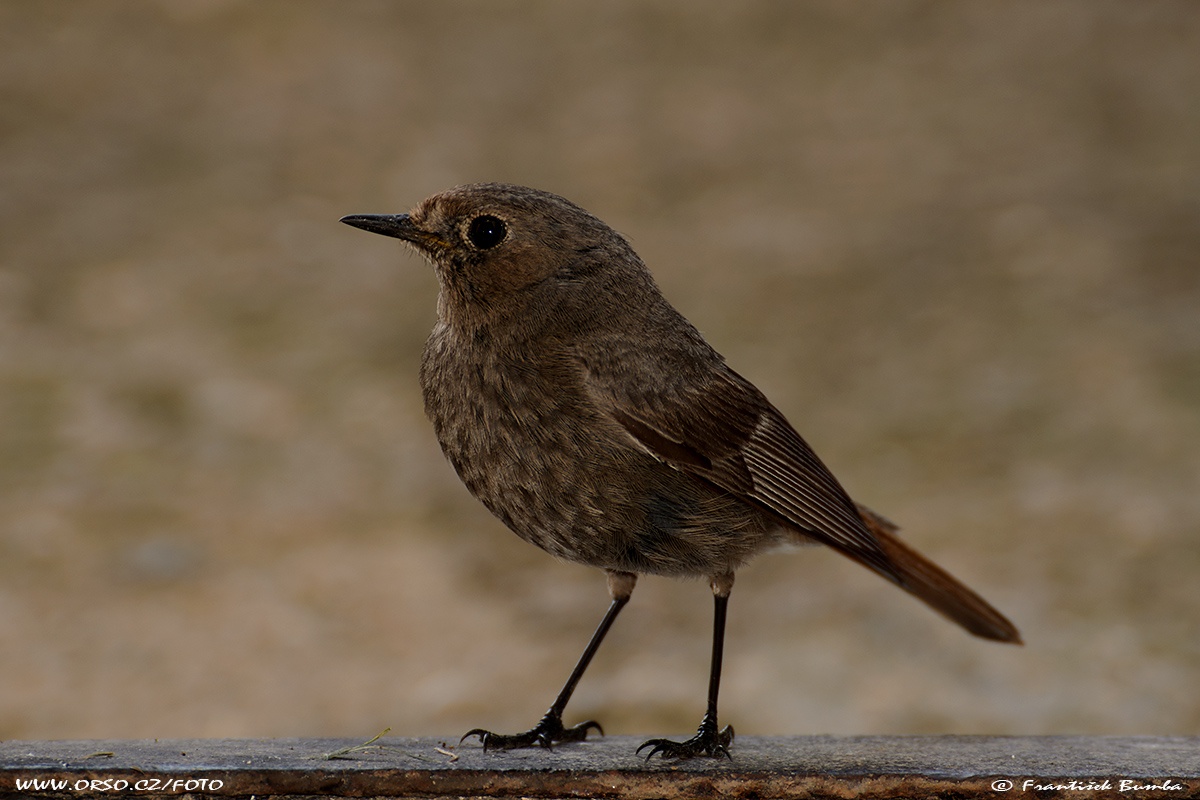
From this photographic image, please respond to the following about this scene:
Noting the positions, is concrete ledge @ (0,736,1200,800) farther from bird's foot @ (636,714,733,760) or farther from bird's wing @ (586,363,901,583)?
bird's wing @ (586,363,901,583)

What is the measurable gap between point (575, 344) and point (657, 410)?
30cm

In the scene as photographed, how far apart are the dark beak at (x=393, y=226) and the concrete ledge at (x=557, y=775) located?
4.87 ft

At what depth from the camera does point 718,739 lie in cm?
373

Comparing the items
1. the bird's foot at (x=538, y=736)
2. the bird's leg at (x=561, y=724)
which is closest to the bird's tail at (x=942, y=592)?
the bird's leg at (x=561, y=724)

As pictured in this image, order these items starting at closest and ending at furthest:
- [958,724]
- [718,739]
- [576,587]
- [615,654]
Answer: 1. [718,739]
2. [958,724]
3. [615,654]
4. [576,587]

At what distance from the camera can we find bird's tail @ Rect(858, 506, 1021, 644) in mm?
4176

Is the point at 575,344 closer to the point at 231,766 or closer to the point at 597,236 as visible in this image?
the point at 597,236

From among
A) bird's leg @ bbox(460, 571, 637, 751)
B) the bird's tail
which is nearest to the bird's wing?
the bird's tail

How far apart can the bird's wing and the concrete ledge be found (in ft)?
2.25

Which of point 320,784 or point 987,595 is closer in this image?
point 320,784

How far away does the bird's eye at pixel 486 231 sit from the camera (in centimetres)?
363

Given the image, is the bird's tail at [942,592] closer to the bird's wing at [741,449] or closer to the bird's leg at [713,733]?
the bird's wing at [741,449]

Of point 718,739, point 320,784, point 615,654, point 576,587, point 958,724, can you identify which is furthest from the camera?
point 576,587

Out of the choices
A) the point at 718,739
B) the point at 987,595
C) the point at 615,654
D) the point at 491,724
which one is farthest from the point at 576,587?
the point at 718,739
